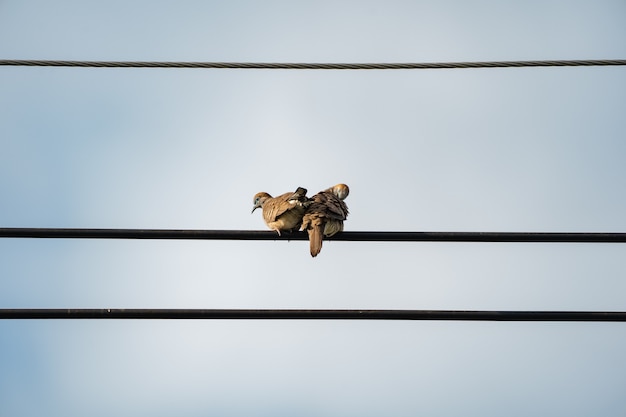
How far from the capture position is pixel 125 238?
6.53 meters

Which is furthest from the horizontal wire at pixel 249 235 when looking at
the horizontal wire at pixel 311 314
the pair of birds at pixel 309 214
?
the pair of birds at pixel 309 214

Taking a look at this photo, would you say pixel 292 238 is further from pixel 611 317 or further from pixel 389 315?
pixel 611 317

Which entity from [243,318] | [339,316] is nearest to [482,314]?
[339,316]

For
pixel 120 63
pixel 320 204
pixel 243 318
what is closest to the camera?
pixel 243 318

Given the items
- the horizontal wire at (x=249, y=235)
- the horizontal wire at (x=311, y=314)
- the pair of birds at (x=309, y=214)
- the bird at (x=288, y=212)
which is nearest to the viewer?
the horizontal wire at (x=311, y=314)

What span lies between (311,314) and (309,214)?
2.54 metres

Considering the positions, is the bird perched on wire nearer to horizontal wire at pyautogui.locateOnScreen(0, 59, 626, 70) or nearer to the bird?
the bird

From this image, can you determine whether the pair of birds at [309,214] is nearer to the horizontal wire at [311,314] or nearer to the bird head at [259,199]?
the bird head at [259,199]

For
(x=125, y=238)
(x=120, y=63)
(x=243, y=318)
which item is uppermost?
(x=120, y=63)

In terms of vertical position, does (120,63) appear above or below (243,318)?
above

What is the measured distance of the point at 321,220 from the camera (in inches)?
345

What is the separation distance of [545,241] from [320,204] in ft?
9.19

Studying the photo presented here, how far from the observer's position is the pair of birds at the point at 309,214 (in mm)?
8734

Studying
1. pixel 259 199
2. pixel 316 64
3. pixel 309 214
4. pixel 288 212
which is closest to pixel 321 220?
pixel 309 214
